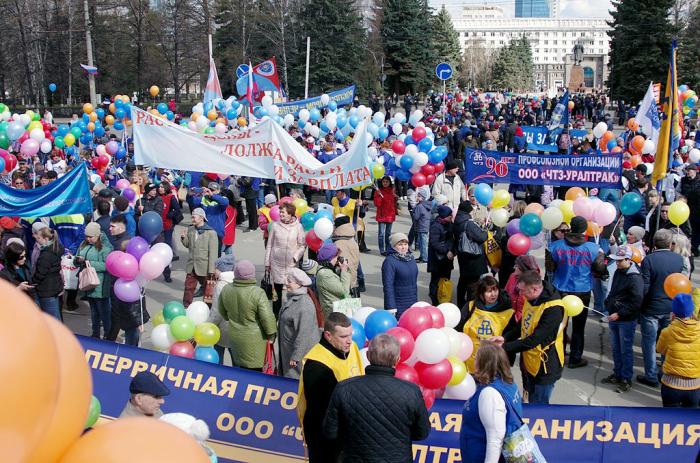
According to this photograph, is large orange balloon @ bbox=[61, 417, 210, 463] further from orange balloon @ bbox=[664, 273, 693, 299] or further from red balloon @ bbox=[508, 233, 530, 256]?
red balloon @ bbox=[508, 233, 530, 256]

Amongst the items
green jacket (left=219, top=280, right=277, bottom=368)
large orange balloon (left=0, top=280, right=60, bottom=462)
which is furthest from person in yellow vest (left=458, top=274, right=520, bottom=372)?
large orange balloon (left=0, top=280, right=60, bottom=462)

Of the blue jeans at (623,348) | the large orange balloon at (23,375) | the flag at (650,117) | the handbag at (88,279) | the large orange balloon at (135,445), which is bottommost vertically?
the blue jeans at (623,348)

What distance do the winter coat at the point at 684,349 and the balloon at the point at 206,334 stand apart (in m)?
3.79

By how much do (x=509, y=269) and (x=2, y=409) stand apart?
771cm

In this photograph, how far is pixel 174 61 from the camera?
51719 mm

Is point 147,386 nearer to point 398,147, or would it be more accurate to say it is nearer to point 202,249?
point 202,249

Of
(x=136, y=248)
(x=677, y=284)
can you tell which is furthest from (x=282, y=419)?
(x=677, y=284)

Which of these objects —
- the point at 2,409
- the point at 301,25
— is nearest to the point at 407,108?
the point at 301,25

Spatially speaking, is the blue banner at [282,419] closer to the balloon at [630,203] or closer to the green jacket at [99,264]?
the green jacket at [99,264]

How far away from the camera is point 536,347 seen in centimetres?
575

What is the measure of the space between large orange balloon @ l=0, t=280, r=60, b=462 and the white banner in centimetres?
771

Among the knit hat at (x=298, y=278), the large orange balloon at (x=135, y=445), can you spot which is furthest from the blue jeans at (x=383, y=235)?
the large orange balloon at (x=135, y=445)

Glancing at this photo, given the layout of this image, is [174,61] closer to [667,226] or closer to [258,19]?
[258,19]

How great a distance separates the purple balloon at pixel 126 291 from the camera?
24.1 feet
